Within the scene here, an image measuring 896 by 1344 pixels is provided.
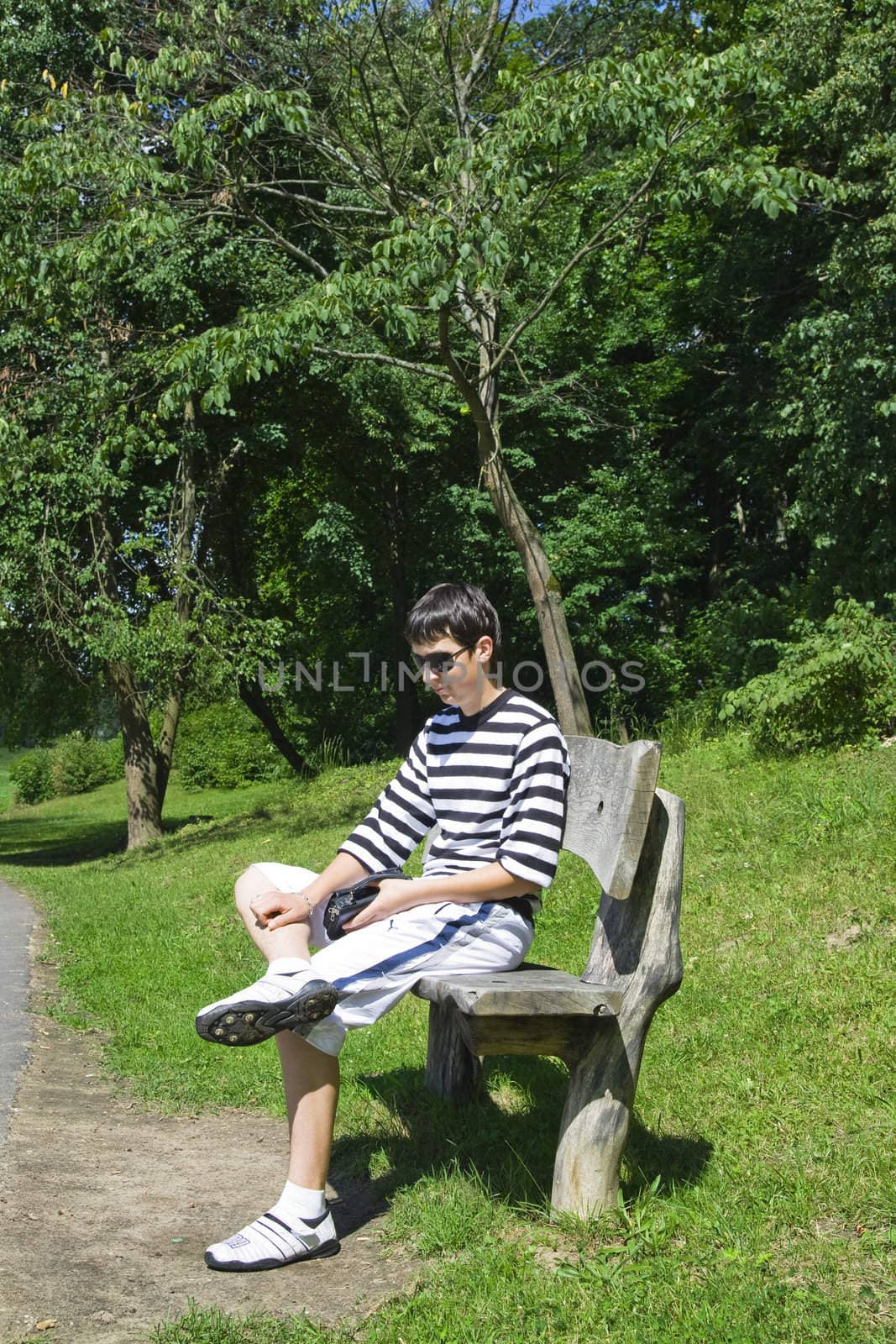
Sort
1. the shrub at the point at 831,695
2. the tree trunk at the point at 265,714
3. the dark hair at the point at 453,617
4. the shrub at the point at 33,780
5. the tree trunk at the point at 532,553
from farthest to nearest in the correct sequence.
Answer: the shrub at the point at 33,780, the tree trunk at the point at 265,714, the tree trunk at the point at 532,553, the shrub at the point at 831,695, the dark hair at the point at 453,617

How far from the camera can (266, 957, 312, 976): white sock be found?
3.11 meters

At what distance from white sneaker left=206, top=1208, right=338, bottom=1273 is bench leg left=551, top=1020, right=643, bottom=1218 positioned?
2.03 feet

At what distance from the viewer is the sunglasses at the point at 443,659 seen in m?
3.58

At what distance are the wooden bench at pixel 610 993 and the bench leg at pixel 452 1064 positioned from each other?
36.7 inches

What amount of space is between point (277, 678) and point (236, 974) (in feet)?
32.4

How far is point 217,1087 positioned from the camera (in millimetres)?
4949

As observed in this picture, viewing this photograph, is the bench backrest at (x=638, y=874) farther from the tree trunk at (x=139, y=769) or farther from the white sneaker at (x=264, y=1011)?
the tree trunk at (x=139, y=769)

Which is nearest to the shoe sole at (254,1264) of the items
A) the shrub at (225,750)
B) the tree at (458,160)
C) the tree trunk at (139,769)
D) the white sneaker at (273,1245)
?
the white sneaker at (273,1245)

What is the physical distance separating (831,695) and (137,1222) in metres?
6.84

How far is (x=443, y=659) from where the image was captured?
11.8 feet

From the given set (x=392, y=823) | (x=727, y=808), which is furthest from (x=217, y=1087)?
(x=727, y=808)

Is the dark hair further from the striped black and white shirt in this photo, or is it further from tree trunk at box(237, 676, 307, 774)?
tree trunk at box(237, 676, 307, 774)

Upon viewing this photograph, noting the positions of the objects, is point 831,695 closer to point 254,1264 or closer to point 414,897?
point 414,897

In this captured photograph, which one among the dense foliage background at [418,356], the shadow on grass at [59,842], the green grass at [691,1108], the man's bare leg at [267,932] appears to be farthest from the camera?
the shadow on grass at [59,842]
